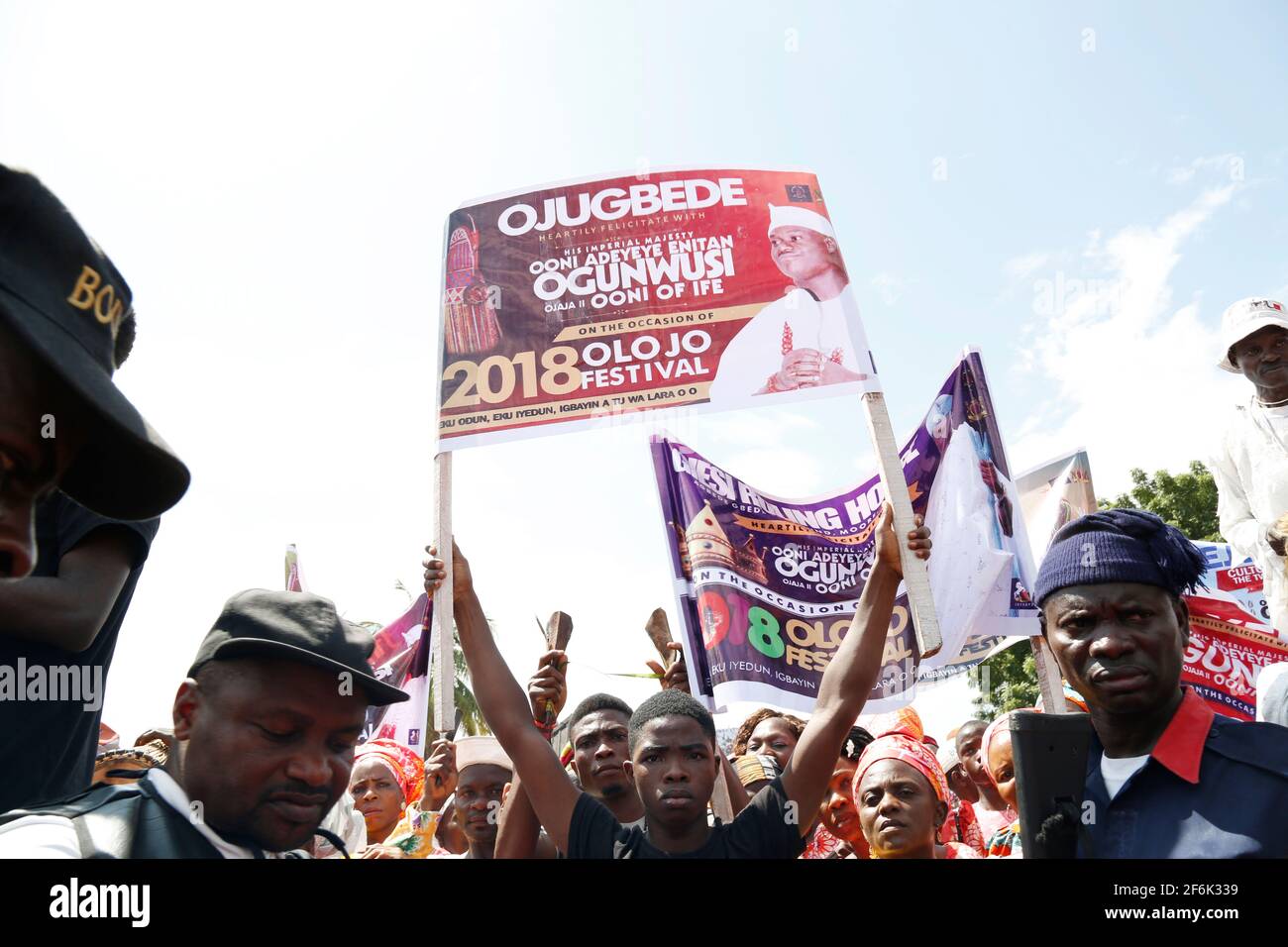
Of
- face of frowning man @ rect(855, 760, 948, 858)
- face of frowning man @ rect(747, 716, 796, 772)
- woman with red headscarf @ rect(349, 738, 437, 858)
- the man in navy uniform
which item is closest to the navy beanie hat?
the man in navy uniform

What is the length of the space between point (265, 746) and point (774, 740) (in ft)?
14.5

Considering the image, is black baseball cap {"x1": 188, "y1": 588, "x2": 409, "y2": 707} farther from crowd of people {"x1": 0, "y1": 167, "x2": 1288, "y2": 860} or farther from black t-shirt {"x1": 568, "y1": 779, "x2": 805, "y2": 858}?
black t-shirt {"x1": 568, "y1": 779, "x2": 805, "y2": 858}

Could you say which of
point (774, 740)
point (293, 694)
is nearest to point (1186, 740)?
point (293, 694)

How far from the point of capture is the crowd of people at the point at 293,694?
1.51 m

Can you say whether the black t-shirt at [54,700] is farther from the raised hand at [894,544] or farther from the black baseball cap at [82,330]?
the raised hand at [894,544]

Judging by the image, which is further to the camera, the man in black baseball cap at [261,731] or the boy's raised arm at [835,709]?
the boy's raised arm at [835,709]

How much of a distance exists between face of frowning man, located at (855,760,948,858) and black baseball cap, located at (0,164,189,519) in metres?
3.39

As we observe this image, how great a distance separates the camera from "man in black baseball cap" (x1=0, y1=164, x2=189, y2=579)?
1.46 m

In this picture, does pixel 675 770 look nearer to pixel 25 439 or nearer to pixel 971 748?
pixel 25 439

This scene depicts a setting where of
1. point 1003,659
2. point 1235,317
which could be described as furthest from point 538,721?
point 1003,659

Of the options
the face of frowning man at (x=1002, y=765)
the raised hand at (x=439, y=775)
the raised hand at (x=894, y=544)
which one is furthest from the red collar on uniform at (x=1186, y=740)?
the raised hand at (x=439, y=775)

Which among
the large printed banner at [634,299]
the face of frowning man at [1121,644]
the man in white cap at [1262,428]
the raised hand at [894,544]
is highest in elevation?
the large printed banner at [634,299]
